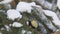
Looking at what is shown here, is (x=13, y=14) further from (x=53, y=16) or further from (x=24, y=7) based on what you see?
(x=53, y=16)

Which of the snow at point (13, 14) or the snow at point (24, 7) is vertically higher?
the snow at point (24, 7)

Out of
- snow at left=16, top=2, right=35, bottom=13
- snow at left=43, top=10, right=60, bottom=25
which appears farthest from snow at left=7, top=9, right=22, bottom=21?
snow at left=43, top=10, right=60, bottom=25

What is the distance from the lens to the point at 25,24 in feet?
7.11

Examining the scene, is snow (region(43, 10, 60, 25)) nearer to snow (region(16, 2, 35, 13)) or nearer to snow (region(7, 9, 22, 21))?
snow (region(16, 2, 35, 13))

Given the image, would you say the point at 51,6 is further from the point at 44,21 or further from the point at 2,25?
the point at 2,25

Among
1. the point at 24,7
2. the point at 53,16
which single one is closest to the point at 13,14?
the point at 24,7

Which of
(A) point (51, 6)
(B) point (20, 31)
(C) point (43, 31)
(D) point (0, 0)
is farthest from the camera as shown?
(A) point (51, 6)

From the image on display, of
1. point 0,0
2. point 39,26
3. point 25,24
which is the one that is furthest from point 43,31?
point 0,0

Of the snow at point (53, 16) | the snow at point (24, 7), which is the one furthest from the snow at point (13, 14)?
the snow at point (53, 16)

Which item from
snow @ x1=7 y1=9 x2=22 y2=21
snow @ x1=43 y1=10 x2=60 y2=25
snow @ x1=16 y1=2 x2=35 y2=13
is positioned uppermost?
snow @ x1=16 y1=2 x2=35 y2=13

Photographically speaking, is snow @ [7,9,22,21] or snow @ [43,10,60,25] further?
snow @ [43,10,60,25]

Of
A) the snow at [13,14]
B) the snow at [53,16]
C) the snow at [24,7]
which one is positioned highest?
the snow at [24,7]

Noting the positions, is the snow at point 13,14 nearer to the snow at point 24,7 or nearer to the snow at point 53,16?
the snow at point 24,7

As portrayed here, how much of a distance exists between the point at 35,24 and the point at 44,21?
14cm
